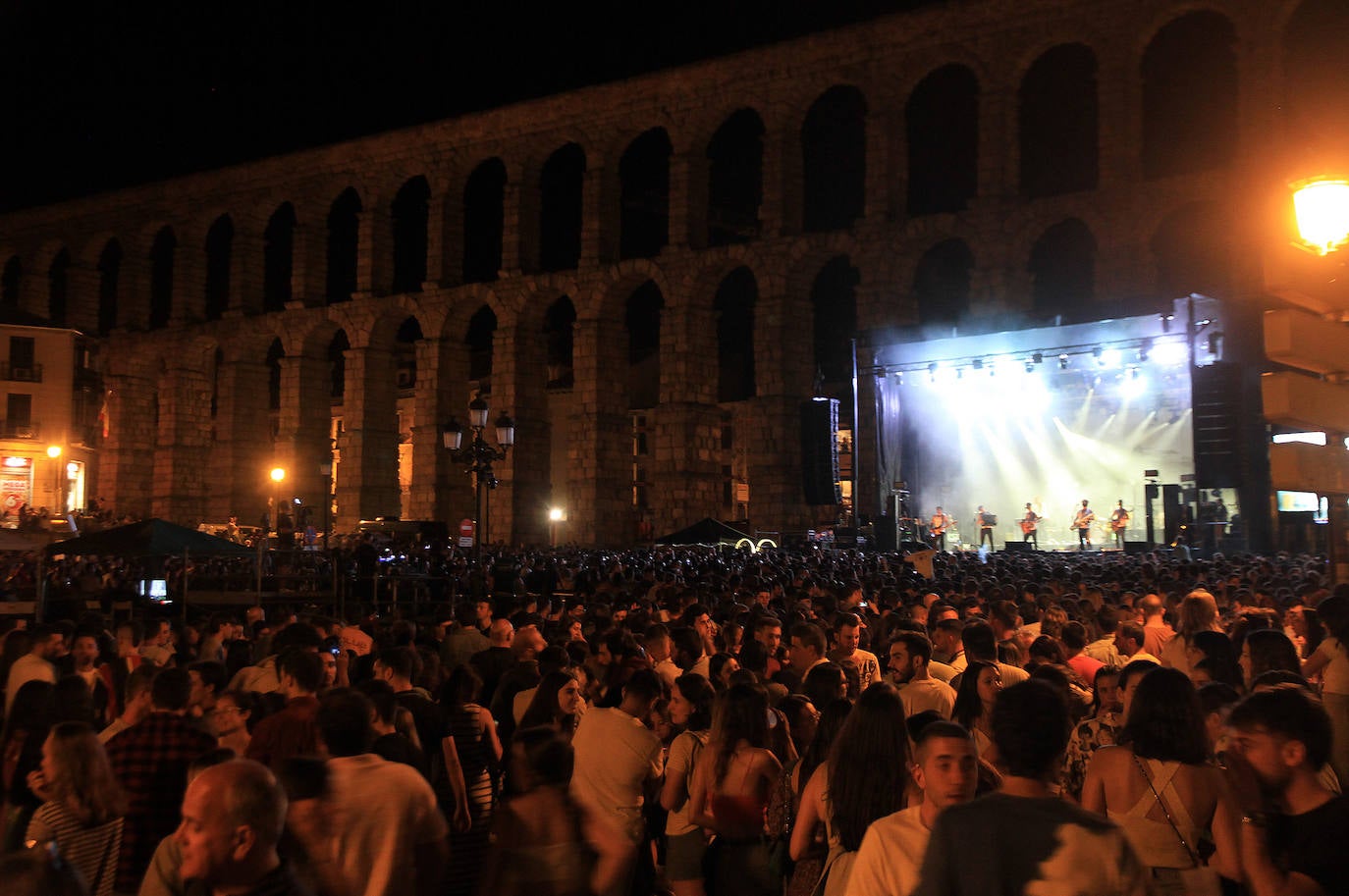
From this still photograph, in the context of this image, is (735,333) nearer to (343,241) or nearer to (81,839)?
(343,241)

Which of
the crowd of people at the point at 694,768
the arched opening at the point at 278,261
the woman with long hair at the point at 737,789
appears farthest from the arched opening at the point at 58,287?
the woman with long hair at the point at 737,789

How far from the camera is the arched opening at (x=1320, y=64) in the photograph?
101 ft

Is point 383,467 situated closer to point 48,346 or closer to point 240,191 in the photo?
point 240,191

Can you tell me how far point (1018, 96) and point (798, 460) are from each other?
11.6 meters

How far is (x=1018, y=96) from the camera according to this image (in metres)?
33.4

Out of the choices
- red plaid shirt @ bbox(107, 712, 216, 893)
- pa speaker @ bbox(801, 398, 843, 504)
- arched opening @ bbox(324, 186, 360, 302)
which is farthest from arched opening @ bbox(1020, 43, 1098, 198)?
red plaid shirt @ bbox(107, 712, 216, 893)

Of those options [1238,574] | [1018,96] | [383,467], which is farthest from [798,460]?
[1238,574]

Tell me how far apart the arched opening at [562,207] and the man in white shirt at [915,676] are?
4358cm

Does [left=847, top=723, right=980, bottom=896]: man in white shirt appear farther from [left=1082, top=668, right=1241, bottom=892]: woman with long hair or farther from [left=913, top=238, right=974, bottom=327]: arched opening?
[left=913, top=238, right=974, bottom=327]: arched opening

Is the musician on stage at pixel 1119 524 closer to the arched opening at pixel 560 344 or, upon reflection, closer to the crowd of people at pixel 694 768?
the crowd of people at pixel 694 768

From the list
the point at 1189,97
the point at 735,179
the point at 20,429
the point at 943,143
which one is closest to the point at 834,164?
the point at 735,179

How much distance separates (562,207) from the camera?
52.3 m

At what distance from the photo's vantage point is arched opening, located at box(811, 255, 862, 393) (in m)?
50.2

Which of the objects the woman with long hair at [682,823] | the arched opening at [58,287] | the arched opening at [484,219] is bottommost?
the woman with long hair at [682,823]
